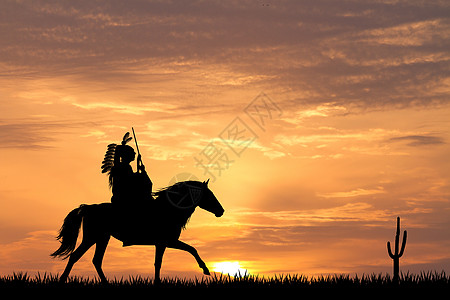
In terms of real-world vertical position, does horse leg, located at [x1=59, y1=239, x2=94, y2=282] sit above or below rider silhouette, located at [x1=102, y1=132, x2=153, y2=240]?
below

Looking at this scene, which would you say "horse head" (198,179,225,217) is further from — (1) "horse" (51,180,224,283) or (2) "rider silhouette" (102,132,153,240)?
(2) "rider silhouette" (102,132,153,240)

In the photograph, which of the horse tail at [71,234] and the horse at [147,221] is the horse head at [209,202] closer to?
the horse at [147,221]

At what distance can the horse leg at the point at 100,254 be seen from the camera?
17.2m

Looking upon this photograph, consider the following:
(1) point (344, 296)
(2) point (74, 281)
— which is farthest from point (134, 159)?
(1) point (344, 296)

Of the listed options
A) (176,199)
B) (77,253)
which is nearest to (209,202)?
Result: (176,199)

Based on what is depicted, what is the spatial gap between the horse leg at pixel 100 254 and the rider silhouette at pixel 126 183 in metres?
0.58

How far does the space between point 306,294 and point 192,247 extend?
9.69ft

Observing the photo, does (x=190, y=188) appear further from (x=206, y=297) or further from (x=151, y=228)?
(x=206, y=297)

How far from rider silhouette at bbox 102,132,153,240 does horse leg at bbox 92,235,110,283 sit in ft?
1.92

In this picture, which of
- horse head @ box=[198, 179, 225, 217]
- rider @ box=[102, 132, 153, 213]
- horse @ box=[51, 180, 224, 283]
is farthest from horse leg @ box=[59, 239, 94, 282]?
horse head @ box=[198, 179, 225, 217]

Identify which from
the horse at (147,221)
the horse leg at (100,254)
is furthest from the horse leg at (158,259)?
the horse leg at (100,254)

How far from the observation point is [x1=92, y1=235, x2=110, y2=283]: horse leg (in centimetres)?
1716

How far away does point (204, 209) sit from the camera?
17719 millimetres

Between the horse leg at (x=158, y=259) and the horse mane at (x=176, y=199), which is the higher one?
the horse mane at (x=176, y=199)
